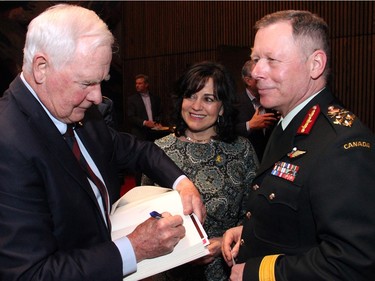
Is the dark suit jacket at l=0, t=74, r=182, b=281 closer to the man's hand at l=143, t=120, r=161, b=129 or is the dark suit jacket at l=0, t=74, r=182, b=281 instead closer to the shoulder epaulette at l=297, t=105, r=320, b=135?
the shoulder epaulette at l=297, t=105, r=320, b=135

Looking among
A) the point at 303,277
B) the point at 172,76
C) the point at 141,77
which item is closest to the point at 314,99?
the point at 303,277

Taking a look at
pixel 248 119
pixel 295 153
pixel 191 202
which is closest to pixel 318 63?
pixel 295 153

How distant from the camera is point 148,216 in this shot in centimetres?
150

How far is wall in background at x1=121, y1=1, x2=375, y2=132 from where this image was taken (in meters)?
6.50

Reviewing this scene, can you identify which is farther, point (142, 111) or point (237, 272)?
point (142, 111)

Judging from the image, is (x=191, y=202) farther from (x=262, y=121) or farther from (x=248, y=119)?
(x=248, y=119)

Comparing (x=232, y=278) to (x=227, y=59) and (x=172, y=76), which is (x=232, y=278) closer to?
(x=227, y=59)

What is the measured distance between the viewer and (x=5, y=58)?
9.88 meters

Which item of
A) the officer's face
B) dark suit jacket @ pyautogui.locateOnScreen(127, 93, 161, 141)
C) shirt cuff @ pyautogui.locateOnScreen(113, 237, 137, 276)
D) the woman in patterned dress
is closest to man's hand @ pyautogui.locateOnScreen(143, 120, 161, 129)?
dark suit jacket @ pyautogui.locateOnScreen(127, 93, 161, 141)

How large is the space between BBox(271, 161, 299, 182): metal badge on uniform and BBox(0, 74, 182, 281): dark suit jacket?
2.13 feet

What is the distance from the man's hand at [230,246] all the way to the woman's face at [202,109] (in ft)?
2.61

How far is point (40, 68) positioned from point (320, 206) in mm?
1015

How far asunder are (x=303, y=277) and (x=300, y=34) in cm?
87

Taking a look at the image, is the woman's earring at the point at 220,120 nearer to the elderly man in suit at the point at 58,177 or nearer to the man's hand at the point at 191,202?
the man's hand at the point at 191,202
